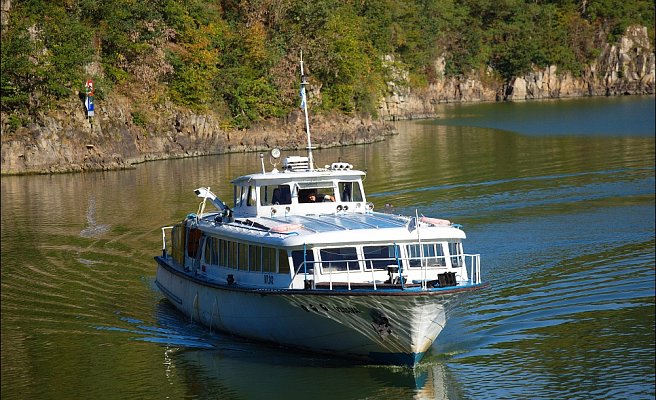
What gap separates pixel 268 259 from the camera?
82.5 ft

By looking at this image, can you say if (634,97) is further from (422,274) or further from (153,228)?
(422,274)

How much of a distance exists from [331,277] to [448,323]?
5462 millimetres

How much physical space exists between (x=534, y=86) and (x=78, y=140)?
373 ft

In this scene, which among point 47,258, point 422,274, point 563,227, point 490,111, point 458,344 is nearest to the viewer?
point 422,274

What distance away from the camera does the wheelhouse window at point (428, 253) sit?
2450 cm

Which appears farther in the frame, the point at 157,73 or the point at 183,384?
the point at 157,73

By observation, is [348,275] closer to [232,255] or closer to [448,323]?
[232,255]

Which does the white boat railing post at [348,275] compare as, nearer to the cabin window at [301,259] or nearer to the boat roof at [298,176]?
the cabin window at [301,259]

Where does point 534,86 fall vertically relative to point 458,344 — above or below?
above

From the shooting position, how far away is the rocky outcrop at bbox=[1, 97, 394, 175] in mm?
69375

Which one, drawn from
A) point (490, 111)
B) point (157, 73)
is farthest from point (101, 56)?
point (490, 111)

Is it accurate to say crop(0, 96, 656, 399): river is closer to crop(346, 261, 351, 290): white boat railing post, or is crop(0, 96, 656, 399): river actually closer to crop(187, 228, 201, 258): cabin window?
crop(187, 228, 201, 258): cabin window

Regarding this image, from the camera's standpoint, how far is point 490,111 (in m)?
135

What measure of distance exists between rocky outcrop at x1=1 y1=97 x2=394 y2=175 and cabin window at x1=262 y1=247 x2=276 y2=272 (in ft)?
153
